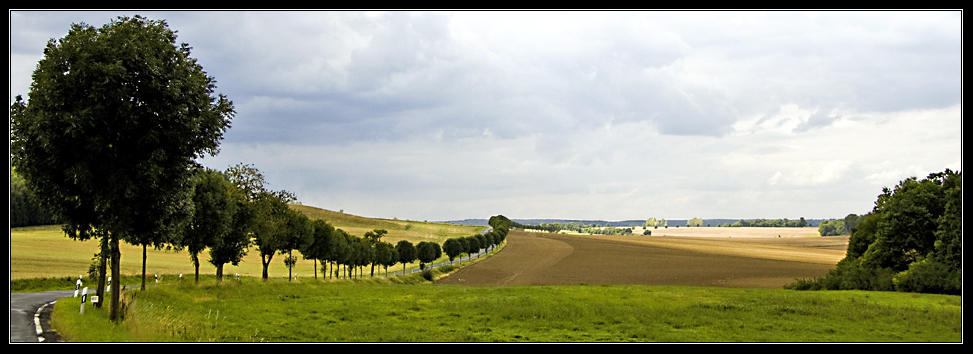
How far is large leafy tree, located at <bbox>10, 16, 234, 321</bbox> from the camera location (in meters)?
19.6

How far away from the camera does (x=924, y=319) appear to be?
111 ft

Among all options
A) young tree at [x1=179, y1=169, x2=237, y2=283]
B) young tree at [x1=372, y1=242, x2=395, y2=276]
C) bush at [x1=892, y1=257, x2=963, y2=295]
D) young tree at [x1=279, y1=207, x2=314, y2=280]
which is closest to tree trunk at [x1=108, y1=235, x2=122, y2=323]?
young tree at [x1=179, y1=169, x2=237, y2=283]

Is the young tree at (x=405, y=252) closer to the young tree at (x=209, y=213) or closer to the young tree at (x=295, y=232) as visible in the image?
the young tree at (x=295, y=232)

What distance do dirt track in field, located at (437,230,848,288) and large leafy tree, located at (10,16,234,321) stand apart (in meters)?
69.1

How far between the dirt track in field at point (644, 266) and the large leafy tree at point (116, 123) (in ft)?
227

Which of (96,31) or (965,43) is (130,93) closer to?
(96,31)

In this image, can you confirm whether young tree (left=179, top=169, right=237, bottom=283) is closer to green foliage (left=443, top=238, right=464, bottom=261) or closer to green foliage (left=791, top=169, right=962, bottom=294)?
green foliage (left=791, top=169, right=962, bottom=294)

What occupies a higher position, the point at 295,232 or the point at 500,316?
the point at 295,232

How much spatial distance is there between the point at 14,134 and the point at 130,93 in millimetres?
4719

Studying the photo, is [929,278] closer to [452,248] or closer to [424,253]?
[424,253]

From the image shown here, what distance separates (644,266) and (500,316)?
8264 cm

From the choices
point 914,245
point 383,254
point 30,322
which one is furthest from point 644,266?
point 30,322

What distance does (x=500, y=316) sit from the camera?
3384 centimetres

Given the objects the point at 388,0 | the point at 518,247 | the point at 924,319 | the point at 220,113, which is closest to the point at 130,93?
the point at 220,113
